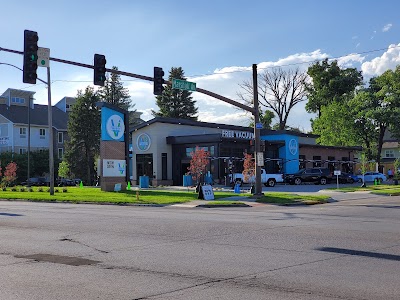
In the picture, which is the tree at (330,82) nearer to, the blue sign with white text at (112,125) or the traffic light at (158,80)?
the blue sign with white text at (112,125)

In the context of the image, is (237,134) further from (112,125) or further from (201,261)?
(201,261)

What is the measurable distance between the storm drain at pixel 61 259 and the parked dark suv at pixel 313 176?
45.1 meters

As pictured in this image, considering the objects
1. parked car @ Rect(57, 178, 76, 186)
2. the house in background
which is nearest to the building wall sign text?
parked car @ Rect(57, 178, 76, 186)

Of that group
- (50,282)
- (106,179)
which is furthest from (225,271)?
(106,179)

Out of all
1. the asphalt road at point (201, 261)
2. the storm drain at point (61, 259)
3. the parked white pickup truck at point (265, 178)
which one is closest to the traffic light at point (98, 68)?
the asphalt road at point (201, 261)

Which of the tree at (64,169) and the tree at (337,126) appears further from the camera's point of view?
the tree at (337,126)

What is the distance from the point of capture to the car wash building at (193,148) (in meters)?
51.6

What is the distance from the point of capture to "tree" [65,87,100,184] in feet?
225

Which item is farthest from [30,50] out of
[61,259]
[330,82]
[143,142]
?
Answer: [330,82]

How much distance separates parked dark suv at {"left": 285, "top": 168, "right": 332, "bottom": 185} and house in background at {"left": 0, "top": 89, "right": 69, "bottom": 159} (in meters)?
37.8

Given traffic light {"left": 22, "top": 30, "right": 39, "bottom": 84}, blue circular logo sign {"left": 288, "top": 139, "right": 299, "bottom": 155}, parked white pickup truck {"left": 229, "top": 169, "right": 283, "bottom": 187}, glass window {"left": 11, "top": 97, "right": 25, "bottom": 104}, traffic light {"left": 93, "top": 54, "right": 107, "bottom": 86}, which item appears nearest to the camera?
traffic light {"left": 22, "top": 30, "right": 39, "bottom": 84}

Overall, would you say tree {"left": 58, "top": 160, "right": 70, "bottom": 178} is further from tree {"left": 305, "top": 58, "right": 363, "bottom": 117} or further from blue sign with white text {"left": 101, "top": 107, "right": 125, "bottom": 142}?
tree {"left": 305, "top": 58, "right": 363, "bottom": 117}

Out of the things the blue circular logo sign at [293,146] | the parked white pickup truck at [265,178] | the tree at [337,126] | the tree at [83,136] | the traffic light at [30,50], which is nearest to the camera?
the traffic light at [30,50]

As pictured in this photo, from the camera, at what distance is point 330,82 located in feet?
261
